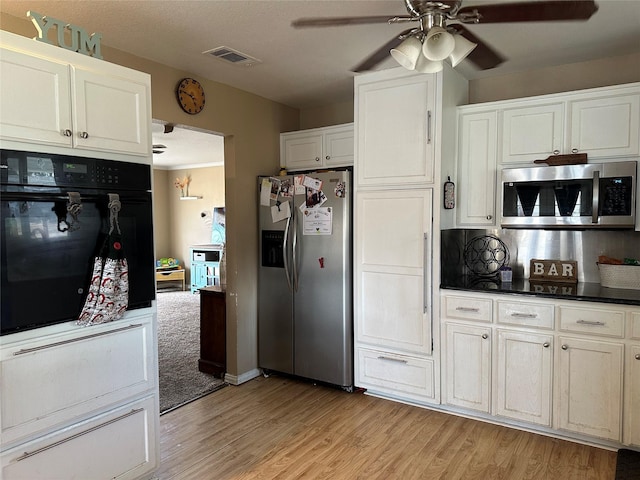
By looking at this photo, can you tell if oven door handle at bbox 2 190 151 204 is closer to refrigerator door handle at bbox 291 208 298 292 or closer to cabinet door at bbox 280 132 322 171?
refrigerator door handle at bbox 291 208 298 292

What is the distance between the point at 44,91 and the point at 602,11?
2.72m

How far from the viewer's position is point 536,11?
2.22 m

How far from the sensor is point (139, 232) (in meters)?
2.12

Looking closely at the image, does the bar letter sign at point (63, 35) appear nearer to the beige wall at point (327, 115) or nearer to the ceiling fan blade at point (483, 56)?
the ceiling fan blade at point (483, 56)

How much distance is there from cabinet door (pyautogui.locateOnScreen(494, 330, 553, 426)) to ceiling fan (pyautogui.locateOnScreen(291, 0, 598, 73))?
1723mm

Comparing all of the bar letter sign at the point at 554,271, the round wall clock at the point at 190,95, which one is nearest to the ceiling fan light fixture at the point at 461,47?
the bar letter sign at the point at 554,271

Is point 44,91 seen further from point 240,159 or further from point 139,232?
point 240,159

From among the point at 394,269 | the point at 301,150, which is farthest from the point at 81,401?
the point at 301,150

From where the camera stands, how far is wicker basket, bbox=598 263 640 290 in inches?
107

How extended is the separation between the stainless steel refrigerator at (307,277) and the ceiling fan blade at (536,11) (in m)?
1.39

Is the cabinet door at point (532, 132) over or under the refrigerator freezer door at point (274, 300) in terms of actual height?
over

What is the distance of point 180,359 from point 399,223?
2554mm

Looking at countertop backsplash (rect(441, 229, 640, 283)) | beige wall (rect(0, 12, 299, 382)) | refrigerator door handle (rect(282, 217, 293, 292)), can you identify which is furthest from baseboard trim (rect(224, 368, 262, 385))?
countertop backsplash (rect(441, 229, 640, 283))

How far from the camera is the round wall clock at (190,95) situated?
10.2ft
